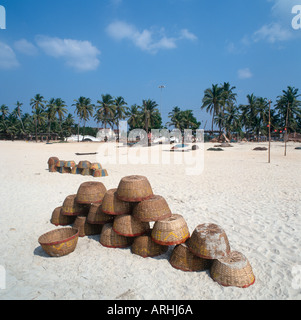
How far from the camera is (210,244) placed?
299 cm

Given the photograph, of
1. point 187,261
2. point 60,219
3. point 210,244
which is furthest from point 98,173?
point 210,244

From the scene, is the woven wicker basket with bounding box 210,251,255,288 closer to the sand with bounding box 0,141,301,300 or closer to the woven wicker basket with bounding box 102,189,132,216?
the sand with bounding box 0,141,301,300

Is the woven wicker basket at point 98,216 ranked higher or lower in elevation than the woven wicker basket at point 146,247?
higher

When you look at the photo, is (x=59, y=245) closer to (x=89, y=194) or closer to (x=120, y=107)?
(x=89, y=194)

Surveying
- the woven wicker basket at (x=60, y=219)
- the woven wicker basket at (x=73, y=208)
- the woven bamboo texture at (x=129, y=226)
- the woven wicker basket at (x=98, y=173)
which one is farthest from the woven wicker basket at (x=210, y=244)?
the woven wicker basket at (x=98, y=173)

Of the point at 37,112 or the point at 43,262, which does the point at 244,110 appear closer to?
the point at 37,112

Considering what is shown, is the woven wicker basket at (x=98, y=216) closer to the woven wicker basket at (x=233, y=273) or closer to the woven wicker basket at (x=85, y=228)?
the woven wicker basket at (x=85, y=228)

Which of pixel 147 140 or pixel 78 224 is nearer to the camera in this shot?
pixel 78 224

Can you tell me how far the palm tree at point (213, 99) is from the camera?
3975 centimetres

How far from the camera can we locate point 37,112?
47.9 meters

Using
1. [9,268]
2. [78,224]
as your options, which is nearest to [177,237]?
[78,224]

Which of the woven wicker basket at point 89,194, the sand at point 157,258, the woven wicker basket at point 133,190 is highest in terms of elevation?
the woven wicker basket at point 133,190

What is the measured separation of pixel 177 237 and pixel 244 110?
49.2 meters
